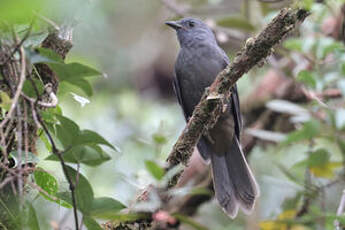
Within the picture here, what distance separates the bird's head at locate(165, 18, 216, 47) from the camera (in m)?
5.16

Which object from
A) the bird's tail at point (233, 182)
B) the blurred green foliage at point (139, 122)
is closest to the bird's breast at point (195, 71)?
the blurred green foliage at point (139, 122)

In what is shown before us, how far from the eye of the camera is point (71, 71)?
7.19ft

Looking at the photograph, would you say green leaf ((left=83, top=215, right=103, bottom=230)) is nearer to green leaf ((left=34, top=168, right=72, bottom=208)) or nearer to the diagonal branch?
green leaf ((left=34, top=168, right=72, bottom=208))

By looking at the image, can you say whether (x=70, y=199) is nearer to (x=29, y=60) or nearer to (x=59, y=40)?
(x=29, y=60)

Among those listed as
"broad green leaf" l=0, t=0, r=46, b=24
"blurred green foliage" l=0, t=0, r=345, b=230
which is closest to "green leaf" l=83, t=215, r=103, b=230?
"blurred green foliage" l=0, t=0, r=345, b=230

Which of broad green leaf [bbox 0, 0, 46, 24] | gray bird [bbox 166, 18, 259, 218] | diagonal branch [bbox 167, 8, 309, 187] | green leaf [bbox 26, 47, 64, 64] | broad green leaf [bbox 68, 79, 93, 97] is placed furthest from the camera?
gray bird [bbox 166, 18, 259, 218]

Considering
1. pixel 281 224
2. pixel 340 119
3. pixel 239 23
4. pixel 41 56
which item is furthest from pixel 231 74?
pixel 239 23

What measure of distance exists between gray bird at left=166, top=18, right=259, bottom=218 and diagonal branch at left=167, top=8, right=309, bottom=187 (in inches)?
46.4

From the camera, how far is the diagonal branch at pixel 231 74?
2852mm

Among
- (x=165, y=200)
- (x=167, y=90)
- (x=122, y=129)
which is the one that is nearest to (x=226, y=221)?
(x=122, y=129)

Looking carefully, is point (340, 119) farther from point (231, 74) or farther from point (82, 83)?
point (82, 83)

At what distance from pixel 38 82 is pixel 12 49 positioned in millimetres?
233

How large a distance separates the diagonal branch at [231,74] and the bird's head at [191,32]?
1.98m

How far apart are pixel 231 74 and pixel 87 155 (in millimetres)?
1153
